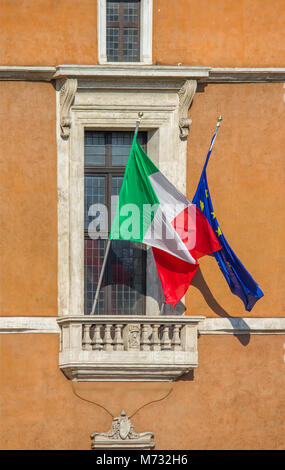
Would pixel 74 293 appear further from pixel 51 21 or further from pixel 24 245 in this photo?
pixel 51 21

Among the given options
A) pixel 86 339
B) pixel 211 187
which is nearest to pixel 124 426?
pixel 86 339

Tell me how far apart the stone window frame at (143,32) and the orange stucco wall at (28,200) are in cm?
97

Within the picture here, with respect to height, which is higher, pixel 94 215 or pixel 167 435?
pixel 94 215

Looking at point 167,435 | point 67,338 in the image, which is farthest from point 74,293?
point 167,435

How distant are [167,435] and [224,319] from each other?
1885mm

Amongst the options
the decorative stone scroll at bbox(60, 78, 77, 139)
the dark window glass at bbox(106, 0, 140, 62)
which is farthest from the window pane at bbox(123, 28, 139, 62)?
the decorative stone scroll at bbox(60, 78, 77, 139)

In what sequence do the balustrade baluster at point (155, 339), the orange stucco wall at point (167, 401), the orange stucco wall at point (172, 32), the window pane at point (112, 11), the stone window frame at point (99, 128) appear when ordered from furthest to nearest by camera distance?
the window pane at point (112, 11) → the orange stucco wall at point (172, 32) → the stone window frame at point (99, 128) → the orange stucco wall at point (167, 401) → the balustrade baluster at point (155, 339)

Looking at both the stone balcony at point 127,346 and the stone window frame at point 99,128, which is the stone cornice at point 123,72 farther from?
the stone balcony at point 127,346

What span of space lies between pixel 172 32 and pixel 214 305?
4.07 m

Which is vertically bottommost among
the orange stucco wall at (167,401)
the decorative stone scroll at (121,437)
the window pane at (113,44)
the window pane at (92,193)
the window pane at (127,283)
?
the decorative stone scroll at (121,437)

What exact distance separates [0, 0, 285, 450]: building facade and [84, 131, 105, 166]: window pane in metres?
0.02

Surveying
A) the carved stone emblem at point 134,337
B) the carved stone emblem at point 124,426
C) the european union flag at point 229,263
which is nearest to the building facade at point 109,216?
the carved stone emblem at point 134,337

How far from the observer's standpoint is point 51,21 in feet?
92.5

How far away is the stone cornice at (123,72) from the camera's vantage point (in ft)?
91.5
